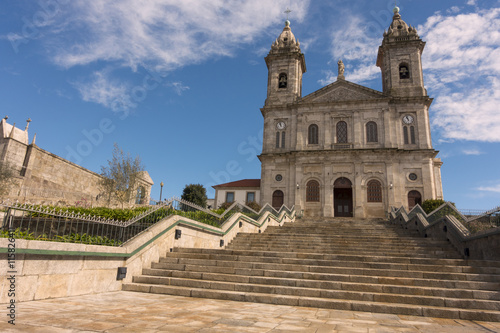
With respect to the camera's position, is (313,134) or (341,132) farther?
(313,134)

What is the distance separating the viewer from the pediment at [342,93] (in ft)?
99.0

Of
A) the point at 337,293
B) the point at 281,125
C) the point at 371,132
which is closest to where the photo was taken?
the point at 337,293

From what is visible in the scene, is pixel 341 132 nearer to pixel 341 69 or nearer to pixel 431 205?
pixel 341 69

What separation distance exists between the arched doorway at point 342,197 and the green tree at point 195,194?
13.7 metres

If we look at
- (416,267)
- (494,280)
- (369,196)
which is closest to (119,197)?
(369,196)

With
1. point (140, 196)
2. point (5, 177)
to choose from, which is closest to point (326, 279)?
point (5, 177)

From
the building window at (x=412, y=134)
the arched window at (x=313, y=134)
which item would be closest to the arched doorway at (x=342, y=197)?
the arched window at (x=313, y=134)

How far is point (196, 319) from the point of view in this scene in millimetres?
4648

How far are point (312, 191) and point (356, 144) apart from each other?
6009mm

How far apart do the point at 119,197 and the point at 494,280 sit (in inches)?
964

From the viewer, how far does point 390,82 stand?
30.4m

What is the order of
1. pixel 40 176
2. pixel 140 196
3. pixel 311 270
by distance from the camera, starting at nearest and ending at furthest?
pixel 311 270 < pixel 40 176 < pixel 140 196

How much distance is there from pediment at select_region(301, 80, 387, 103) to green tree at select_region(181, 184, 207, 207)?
14.5 metres

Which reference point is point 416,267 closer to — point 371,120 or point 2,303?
point 2,303
